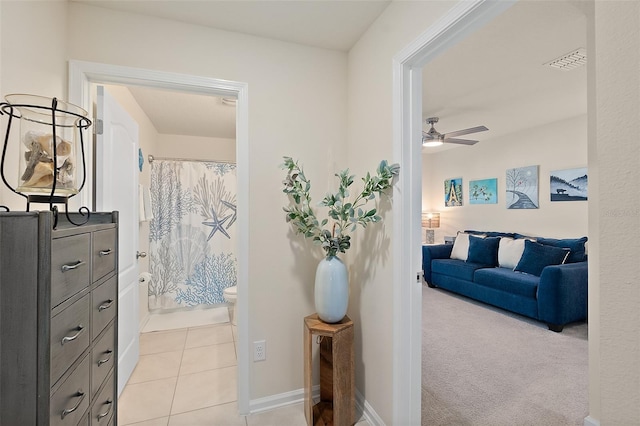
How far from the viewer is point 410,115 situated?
155cm

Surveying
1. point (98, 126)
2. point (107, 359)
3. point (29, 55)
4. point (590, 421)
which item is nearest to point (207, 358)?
point (107, 359)

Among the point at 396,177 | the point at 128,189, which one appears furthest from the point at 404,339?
the point at 128,189

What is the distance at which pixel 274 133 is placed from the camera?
6.42ft

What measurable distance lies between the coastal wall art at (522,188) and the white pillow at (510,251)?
684mm

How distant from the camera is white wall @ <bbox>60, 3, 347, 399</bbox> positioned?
1.82 m

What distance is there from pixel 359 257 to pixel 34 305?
1594mm

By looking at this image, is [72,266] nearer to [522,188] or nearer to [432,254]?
[432,254]

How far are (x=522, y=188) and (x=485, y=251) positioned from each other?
120 centimetres

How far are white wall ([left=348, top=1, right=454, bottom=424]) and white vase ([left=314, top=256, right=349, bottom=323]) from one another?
220 millimetres

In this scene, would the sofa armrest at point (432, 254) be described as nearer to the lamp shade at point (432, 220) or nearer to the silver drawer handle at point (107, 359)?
→ the lamp shade at point (432, 220)

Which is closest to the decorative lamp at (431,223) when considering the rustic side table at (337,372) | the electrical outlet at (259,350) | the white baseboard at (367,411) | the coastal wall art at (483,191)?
the coastal wall art at (483,191)

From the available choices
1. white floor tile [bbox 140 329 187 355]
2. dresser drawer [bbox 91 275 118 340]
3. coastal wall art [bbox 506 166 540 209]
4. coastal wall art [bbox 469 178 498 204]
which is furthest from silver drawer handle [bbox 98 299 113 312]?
coastal wall art [bbox 469 178 498 204]

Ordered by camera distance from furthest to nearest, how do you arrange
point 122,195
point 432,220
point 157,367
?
point 432,220, point 157,367, point 122,195

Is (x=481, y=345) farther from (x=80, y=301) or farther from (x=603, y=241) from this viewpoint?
(x=80, y=301)
